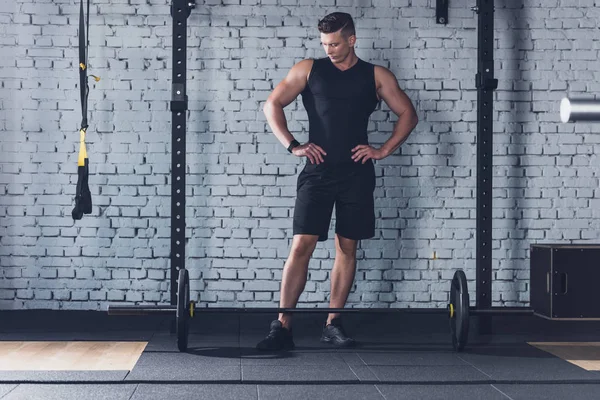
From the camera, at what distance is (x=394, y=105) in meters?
3.59

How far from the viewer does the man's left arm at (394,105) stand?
354 centimetres

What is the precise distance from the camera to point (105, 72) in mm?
4211

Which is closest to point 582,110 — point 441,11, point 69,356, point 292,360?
point 292,360

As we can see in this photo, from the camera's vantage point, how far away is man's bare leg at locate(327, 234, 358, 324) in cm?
354

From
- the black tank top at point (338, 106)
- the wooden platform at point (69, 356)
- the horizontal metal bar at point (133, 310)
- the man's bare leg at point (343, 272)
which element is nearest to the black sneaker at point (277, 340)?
the man's bare leg at point (343, 272)

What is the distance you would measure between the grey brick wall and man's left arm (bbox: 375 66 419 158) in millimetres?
635

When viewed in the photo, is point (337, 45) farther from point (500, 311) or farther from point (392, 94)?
point (500, 311)

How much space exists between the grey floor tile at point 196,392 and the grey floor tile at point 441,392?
483 millimetres

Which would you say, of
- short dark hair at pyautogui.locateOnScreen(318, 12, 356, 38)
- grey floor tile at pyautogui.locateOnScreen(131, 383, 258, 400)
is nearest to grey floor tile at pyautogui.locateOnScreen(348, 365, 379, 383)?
grey floor tile at pyautogui.locateOnScreen(131, 383, 258, 400)

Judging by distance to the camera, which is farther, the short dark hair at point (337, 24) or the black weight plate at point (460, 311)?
the short dark hair at point (337, 24)

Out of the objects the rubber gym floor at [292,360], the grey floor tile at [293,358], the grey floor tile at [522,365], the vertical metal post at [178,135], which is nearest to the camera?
the rubber gym floor at [292,360]

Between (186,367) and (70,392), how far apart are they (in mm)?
546

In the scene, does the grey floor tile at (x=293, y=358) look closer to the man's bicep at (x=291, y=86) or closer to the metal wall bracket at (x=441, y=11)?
the man's bicep at (x=291, y=86)

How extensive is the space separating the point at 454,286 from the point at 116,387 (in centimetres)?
162
